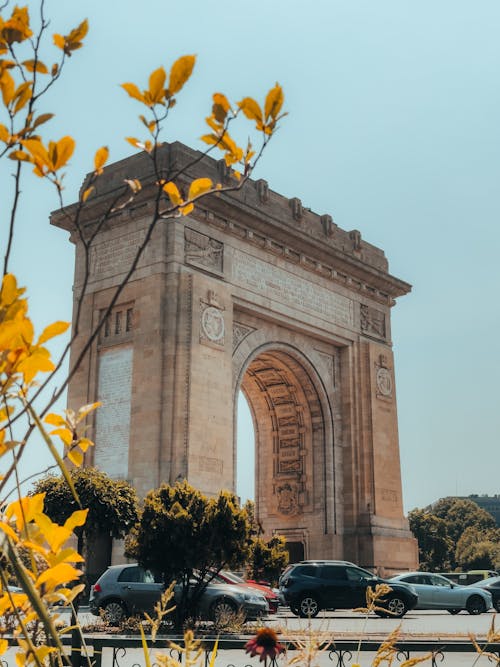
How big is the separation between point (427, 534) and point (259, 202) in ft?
119

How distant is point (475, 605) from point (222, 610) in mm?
9459

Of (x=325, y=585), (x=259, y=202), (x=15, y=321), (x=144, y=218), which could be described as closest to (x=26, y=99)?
(x=15, y=321)

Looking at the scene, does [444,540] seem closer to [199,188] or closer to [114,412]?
[114,412]

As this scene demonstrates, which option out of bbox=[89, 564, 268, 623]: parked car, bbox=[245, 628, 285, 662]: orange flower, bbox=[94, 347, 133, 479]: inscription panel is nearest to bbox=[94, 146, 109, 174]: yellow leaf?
bbox=[245, 628, 285, 662]: orange flower

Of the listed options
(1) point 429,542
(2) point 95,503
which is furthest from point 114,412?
(1) point 429,542

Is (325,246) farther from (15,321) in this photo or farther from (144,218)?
(15,321)

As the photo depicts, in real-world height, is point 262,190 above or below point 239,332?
above

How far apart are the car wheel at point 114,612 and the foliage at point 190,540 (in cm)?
111

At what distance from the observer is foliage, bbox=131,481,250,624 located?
13.3 metres

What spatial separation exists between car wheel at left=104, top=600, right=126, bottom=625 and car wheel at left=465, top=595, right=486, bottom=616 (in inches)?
404

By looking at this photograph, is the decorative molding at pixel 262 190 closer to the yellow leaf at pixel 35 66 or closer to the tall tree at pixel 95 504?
the tall tree at pixel 95 504

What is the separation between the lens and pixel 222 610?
13.9 meters

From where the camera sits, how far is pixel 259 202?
2650 centimetres

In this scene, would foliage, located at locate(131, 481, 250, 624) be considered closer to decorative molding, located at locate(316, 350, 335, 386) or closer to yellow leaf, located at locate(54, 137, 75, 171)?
yellow leaf, located at locate(54, 137, 75, 171)
